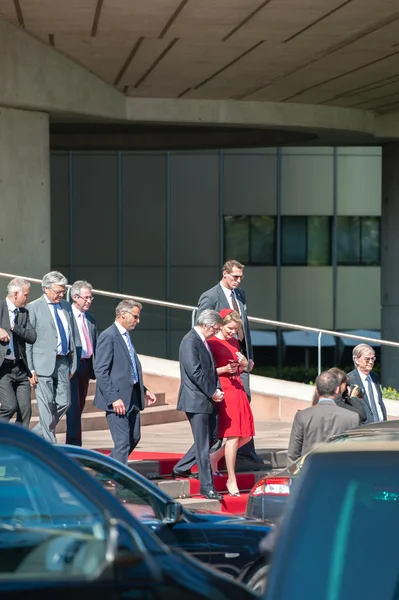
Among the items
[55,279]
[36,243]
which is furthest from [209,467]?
[36,243]

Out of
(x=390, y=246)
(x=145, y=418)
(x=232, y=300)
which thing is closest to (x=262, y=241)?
(x=390, y=246)

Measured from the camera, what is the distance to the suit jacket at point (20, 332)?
1142cm

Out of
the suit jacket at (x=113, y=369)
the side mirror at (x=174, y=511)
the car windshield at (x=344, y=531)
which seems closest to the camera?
the car windshield at (x=344, y=531)

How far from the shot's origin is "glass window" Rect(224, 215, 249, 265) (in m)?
36.1

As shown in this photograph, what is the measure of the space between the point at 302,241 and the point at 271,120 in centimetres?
1640

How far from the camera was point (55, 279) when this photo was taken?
37.7 ft

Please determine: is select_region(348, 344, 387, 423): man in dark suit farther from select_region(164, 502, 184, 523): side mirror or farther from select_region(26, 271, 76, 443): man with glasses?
select_region(164, 502, 184, 523): side mirror

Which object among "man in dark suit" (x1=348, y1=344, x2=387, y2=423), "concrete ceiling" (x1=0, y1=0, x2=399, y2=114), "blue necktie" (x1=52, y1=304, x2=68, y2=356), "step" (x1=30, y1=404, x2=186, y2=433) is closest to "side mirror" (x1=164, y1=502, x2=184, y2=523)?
"blue necktie" (x1=52, y1=304, x2=68, y2=356)

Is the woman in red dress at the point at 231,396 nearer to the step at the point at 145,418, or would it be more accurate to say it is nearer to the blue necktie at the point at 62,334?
the blue necktie at the point at 62,334

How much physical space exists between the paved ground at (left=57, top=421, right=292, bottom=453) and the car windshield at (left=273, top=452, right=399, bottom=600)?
10.7 meters

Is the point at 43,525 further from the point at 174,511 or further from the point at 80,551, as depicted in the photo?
→ the point at 174,511

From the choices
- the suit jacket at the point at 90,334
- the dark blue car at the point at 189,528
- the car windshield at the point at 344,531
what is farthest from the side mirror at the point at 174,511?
the suit jacket at the point at 90,334

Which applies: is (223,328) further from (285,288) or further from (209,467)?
(285,288)

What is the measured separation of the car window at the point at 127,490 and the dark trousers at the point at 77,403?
533cm
